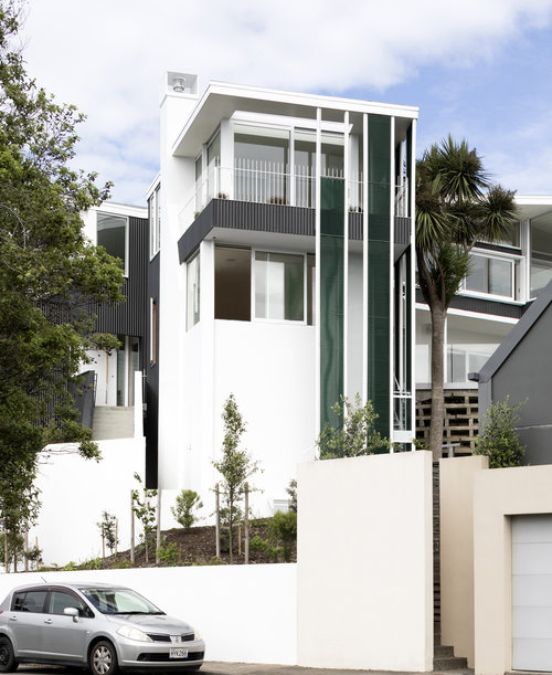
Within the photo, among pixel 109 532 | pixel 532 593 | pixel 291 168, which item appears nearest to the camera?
pixel 532 593

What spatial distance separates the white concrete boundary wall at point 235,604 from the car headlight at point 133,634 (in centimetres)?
244

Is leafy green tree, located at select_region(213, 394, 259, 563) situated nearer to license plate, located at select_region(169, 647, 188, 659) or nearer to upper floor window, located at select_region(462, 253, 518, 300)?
license plate, located at select_region(169, 647, 188, 659)

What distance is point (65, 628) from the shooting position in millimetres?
18094

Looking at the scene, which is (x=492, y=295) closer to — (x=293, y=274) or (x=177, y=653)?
(x=293, y=274)

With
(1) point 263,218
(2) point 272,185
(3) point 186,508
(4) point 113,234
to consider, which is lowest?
(3) point 186,508

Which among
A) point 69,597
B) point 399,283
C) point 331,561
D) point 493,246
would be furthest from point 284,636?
point 493,246

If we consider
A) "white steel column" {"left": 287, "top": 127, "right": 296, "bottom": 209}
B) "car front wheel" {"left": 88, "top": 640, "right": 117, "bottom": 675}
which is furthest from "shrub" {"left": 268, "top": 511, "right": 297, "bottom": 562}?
"white steel column" {"left": 287, "top": 127, "right": 296, "bottom": 209}

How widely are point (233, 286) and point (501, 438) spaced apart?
13.1 m

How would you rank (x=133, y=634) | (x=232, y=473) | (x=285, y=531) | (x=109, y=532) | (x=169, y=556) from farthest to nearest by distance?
(x=109, y=532) → (x=232, y=473) → (x=169, y=556) → (x=285, y=531) → (x=133, y=634)

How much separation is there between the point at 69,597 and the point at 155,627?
1.69m

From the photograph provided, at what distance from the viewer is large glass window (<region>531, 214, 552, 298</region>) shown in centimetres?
3953

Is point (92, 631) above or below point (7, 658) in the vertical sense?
above

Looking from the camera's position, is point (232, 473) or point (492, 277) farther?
point (492, 277)

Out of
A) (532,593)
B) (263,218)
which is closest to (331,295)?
(263,218)
